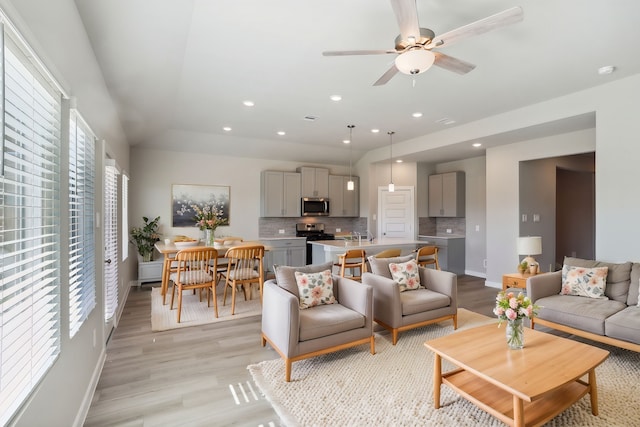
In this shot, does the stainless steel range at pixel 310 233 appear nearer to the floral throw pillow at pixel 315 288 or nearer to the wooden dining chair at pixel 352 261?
the wooden dining chair at pixel 352 261

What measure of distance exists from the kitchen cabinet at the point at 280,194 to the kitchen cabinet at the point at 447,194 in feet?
10.7

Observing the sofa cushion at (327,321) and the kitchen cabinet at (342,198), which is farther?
the kitchen cabinet at (342,198)

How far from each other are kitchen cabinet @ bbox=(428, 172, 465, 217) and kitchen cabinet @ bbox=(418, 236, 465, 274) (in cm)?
61

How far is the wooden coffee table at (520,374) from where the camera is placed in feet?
6.10

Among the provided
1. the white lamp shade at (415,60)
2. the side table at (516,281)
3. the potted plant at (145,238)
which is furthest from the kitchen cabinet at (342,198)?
the white lamp shade at (415,60)

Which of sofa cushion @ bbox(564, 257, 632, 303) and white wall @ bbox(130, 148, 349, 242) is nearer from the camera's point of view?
sofa cushion @ bbox(564, 257, 632, 303)

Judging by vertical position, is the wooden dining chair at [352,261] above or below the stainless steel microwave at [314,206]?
below

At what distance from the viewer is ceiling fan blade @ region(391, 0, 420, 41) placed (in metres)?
1.90

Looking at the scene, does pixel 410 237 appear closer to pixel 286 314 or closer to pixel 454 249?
pixel 454 249

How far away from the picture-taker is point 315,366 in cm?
285

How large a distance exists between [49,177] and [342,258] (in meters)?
3.74

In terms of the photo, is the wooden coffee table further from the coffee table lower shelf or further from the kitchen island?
the kitchen island

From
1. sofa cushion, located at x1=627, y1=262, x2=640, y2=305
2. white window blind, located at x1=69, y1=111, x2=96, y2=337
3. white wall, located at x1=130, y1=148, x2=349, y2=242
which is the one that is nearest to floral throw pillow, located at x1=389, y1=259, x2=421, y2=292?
sofa cushion, located at x1=627, y1=262, x2=640, y2=305

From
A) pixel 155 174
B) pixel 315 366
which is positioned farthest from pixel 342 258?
pixel 155 174
